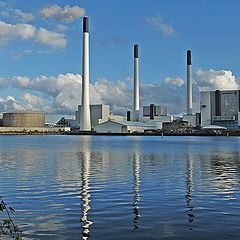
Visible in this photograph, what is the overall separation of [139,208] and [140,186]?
872cm

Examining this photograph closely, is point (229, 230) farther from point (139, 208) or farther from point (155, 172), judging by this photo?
point (155, 172)

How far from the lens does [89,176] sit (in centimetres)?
3716

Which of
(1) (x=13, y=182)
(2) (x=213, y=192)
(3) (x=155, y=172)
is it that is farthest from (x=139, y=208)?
(3) (x=155, y=172)

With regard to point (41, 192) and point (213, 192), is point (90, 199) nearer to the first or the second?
point (41, 192)

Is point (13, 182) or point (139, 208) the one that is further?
point (13, 182)

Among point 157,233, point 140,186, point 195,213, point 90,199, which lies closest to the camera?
point 157,233

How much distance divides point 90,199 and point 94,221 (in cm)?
598

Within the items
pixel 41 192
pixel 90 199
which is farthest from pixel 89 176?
pixel 90 199

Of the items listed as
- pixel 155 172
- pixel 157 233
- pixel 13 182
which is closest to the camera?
pixel 157 233

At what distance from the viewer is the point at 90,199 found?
80.8 ft

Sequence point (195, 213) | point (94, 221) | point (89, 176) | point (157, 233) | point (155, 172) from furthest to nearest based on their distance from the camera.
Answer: point (155, 172), point (89, 176), point (195, 213), point (94, 221), point (157, 233)

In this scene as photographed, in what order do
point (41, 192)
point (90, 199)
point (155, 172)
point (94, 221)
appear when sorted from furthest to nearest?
point (155, 172) < point (41, 192) < point (90, 199) < point (94, 221)

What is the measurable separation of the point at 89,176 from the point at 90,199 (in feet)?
41.2

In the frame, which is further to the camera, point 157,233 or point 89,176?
point 89,176
